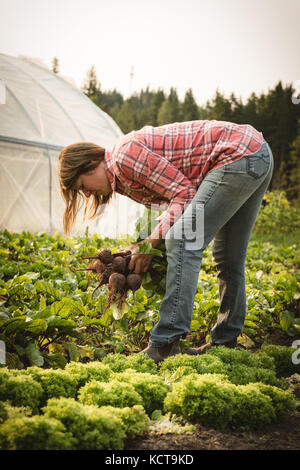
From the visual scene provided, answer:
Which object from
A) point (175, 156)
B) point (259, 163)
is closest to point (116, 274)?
point (175, 156)

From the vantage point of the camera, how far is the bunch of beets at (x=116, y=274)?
7.27 ft

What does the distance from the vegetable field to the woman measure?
17 cm

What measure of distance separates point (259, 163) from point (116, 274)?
1009mm

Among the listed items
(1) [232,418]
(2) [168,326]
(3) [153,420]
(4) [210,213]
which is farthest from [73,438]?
(4) [210,213]

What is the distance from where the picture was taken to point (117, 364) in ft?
6.67

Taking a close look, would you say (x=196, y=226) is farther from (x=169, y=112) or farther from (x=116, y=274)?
(x=169, y=112)

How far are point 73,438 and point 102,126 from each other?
343 inches

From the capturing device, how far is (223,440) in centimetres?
145

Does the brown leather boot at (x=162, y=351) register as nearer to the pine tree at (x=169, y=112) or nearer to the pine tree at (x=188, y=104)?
the pine tree at (x=169, y=112)

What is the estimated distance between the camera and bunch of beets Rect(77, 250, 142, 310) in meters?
2.22

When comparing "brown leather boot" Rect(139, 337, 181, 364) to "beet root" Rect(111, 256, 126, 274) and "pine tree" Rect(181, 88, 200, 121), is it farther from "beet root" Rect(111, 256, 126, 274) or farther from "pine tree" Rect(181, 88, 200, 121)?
"pine tree" Rect(181, 88, 200, 121)

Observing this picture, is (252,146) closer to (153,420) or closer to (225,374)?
(225,374)

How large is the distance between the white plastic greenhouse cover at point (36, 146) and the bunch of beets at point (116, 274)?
3.60 meters

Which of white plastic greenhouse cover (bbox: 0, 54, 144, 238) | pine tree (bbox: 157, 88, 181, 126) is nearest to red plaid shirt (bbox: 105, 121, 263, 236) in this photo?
white plastic greenhouse cover (bbox: 0, 54, 144, 238)
